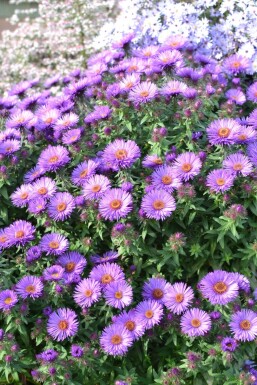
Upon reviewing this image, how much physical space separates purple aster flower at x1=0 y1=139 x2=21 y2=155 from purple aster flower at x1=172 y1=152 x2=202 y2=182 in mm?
848

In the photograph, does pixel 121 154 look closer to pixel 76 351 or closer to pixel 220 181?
pixel 220 181

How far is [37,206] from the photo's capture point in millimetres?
2822

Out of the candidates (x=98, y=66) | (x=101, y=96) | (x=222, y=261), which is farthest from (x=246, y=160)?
(x=98, y=66)

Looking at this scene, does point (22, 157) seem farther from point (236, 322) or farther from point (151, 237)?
point (236, 322)

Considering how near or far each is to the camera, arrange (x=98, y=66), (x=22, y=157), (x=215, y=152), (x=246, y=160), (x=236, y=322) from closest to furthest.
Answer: (x=236, y=322) < (x=246, y=160) < (x=215, y=152) < (x=22, y=157) < (x=98, y=66)

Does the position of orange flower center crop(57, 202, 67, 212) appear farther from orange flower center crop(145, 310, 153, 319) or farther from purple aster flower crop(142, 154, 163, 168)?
orange flower center crop(145, 310, 153, 319)

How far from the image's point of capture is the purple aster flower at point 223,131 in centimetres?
280

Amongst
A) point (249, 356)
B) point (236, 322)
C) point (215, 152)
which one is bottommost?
point (249, 356)

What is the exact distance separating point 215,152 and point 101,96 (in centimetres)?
75

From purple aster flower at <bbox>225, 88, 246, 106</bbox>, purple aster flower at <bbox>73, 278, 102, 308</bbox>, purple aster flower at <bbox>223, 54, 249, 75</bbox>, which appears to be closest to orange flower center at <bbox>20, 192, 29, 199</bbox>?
purple aster flower at <bbox>73, 278, 102, 308</bbox>

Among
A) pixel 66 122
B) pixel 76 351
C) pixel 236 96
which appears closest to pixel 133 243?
pixel 76 351

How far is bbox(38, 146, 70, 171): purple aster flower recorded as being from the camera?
2932 mm

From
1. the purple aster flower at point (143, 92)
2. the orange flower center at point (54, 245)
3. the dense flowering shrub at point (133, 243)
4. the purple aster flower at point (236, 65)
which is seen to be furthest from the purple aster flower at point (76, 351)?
the purple aster flower at point (236, 65)

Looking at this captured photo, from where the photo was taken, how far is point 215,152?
2.97 meters
